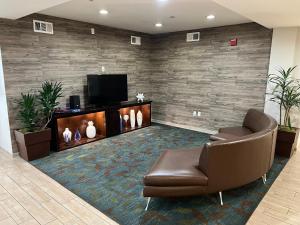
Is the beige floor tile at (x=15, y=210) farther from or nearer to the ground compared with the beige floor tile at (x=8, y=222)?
farther from the ground

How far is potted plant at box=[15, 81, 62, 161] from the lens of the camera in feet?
11.7

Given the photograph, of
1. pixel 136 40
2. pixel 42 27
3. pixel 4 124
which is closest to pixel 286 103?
pixel 136 40

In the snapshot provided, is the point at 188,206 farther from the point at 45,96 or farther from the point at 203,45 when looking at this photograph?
the point at 203,45

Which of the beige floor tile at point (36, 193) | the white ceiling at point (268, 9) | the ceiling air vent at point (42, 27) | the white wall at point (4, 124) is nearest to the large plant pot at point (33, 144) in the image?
the white wall at point (4, 124)

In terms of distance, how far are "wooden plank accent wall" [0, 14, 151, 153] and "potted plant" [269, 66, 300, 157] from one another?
3424 mm

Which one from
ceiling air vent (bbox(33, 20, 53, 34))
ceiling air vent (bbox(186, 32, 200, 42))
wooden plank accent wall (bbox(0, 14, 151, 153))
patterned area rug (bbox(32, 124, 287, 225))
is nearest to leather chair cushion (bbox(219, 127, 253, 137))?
patterned area rug (bbox(32, 124, 287, 225))

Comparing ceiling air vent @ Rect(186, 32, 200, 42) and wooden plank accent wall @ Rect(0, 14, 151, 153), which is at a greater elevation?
ceiling air vent @ Rect(186, 32, 200, 42)

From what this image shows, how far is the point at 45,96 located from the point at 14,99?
529 millimetres

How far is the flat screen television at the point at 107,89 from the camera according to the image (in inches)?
184

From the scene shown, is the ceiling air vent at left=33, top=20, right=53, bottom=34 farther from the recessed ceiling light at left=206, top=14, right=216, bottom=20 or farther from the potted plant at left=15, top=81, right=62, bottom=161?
Result: the recessed ceiling light at left=206, top=14, right=216, bottom=20

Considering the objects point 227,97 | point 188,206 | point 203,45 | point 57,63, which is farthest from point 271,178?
point 57,63

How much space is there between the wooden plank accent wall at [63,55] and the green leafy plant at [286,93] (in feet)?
11.1

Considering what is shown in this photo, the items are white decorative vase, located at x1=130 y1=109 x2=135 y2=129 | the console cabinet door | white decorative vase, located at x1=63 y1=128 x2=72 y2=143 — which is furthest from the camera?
white decorative vase, located at x1=130 y1=109 x2=135 y2=129

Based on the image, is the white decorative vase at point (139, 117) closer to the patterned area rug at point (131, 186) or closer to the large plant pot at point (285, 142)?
the patterned area rug at point (131, 186)
